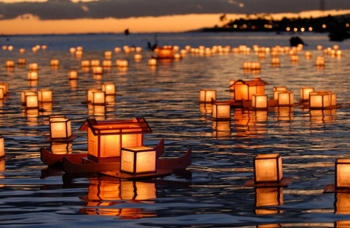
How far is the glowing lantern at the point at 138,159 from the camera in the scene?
50.4 feet

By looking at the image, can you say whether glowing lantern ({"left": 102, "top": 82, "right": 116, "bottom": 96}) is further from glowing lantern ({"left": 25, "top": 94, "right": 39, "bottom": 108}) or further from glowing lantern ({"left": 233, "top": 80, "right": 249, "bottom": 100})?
glowing lantern ({"left": 233, "top": 80, "right": 249, "bottom": 100})

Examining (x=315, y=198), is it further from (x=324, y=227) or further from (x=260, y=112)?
(x=260, y=112)

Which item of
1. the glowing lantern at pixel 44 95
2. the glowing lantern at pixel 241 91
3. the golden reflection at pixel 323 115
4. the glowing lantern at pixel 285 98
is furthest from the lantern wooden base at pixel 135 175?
the glowing lantern at pixel 44 95

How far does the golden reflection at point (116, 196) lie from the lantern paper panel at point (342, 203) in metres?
2.57

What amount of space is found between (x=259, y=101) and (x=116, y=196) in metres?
14.8

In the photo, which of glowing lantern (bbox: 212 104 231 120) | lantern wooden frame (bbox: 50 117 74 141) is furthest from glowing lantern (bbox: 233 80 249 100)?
lantern wooden frame (bbox: 50 117 74 141)

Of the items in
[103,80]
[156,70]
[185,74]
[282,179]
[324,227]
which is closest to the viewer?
[324,227]

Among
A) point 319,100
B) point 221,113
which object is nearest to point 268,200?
point 221,113

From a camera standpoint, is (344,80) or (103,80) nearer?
(344,80)

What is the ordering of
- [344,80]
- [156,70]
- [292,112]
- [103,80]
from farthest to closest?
[156,70]
[103,80]
[344,80]
[292,112]

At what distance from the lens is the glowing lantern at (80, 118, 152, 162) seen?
641 inches

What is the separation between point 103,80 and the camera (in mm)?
45656

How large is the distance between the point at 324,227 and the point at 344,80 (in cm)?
3124

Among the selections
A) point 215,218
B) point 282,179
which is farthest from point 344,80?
point 215,218
